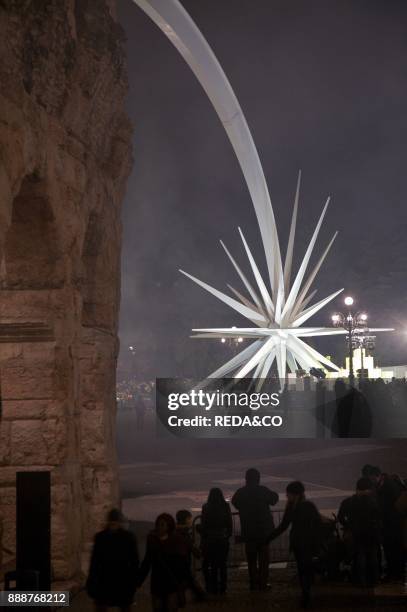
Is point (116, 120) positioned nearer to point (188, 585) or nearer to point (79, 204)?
point (79, 204)

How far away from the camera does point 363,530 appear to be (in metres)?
8.16

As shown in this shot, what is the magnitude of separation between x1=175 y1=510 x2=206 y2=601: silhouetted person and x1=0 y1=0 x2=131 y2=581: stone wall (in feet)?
4.91

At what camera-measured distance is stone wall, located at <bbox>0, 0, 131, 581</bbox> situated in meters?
→ 7.73

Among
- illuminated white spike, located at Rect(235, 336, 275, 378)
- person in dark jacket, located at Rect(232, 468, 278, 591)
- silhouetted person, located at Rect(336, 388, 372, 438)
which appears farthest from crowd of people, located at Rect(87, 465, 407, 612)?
illuminated white spike, located at Rect(235, 336, 275, 378)

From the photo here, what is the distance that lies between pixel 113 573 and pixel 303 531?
7.06 feet

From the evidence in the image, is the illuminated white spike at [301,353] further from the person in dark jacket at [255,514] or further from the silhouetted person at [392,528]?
the person in dark jacket at [255,514]

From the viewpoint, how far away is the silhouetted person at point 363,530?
8148 millimetres

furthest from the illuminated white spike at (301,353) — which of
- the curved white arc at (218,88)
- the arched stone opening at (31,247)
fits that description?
the arched stone opening at (31,247)

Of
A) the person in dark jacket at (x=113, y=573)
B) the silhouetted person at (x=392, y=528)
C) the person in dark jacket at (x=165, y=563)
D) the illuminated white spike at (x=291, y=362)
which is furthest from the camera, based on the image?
the illuminated white spike at (x=291, y=362)

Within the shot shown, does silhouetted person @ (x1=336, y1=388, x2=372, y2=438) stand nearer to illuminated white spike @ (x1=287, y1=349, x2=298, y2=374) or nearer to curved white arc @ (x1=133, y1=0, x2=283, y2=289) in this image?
curved white arc @ (x1=133, y1=0, x2=283, y2=289)

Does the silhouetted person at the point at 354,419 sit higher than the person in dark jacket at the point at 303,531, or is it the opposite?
the silhouetted person at the point at 354,419

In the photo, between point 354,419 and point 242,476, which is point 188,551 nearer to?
point 242,476

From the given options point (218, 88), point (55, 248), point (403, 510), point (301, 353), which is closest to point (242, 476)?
point (403, 510)

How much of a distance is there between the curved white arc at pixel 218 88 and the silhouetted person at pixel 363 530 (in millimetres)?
15098
